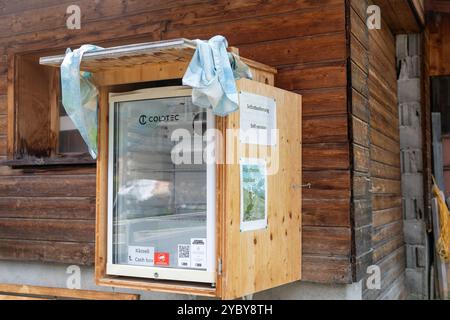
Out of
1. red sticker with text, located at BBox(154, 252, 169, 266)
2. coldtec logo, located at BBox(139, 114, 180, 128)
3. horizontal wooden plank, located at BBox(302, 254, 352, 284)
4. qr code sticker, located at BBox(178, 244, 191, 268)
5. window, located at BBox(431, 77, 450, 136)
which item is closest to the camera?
qr code sticker, located at BBox(178, 244, 191, 268)

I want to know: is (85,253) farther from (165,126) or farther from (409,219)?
(409,219)

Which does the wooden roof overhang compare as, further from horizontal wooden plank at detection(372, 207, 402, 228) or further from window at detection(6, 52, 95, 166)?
horizontal wooden plank at detection(372, 207, 402, 228)

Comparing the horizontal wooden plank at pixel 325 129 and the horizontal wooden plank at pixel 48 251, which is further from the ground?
the horizontal wooden plank at pixel 325 129

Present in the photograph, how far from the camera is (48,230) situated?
593 centimetres

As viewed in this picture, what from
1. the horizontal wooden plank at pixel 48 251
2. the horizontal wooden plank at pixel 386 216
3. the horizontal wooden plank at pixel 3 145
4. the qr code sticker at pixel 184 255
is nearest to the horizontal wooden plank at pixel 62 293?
the horizontal wooden plank at pixel 48 251

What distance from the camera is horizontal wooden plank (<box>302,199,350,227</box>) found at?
4.58 meters

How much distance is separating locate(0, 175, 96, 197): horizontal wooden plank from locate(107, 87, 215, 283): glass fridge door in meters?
1.29

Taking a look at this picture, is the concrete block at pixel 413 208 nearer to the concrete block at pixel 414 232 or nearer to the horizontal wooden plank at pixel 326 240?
the concrete block at pixel 414 232

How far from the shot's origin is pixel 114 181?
14.6ft

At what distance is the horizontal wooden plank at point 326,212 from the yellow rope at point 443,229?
317cm

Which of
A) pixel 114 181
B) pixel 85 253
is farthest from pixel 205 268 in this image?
pixel 85 253

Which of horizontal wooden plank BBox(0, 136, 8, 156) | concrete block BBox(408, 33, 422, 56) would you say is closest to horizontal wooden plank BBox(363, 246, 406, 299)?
concrete block BBox(408, 33, 422, 56)

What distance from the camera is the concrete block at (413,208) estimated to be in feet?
23.6

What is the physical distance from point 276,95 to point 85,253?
2495 millimetres
